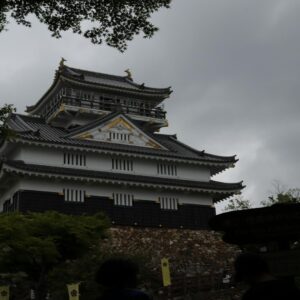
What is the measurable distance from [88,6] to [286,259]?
680 cm

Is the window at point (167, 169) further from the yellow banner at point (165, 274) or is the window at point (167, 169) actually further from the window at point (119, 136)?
the yellow banner at point (165, 274)

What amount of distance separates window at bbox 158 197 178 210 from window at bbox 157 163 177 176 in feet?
6.95

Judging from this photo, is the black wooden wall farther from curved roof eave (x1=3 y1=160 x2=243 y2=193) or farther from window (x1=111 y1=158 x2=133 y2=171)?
window (x1=111 y1=158 x2=133 y2=171)

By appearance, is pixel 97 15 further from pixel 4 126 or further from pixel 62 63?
pixel 62 63

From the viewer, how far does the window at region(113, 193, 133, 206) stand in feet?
109

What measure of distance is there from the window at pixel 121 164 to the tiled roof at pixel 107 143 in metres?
0.91

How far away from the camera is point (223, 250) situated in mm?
30219

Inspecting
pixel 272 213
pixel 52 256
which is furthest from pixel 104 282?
pixel 52 256

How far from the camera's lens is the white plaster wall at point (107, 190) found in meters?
31.3

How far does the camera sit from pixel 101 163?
34.4m

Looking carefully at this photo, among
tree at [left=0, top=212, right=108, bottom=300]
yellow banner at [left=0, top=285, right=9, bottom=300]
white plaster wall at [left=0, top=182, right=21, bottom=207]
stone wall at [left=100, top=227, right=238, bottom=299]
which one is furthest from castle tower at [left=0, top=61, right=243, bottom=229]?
yellow banner at [left=0, top=285, right=9, bottom=300]

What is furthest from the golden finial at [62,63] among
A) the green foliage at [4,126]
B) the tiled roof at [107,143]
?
the green foliage at [4,126]

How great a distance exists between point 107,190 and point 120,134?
16.6ft

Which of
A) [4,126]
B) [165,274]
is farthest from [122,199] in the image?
[4,126]
